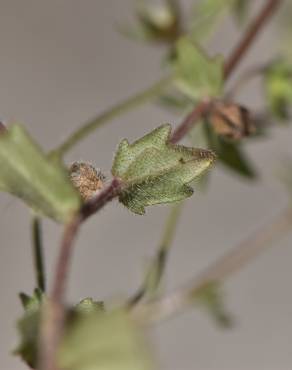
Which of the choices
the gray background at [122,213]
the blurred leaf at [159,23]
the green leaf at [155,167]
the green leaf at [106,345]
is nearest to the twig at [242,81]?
the blurred leaf at [159,23]

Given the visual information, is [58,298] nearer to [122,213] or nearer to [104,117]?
[104,117]

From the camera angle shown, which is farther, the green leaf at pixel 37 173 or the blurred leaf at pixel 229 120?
the blurred leaf at pixel 229 120

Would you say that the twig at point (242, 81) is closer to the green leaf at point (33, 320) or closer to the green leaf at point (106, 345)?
the green leaf at point (33, 320)

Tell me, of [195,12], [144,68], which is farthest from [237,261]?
[144,68]

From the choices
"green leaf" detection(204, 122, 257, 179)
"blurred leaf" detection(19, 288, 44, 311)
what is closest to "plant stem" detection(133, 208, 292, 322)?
"green leaf" detection(204, 122, 257, 179)

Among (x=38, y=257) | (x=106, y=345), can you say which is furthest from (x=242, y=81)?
(x=106, y=345)

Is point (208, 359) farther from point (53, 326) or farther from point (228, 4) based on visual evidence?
point (53, 326)
